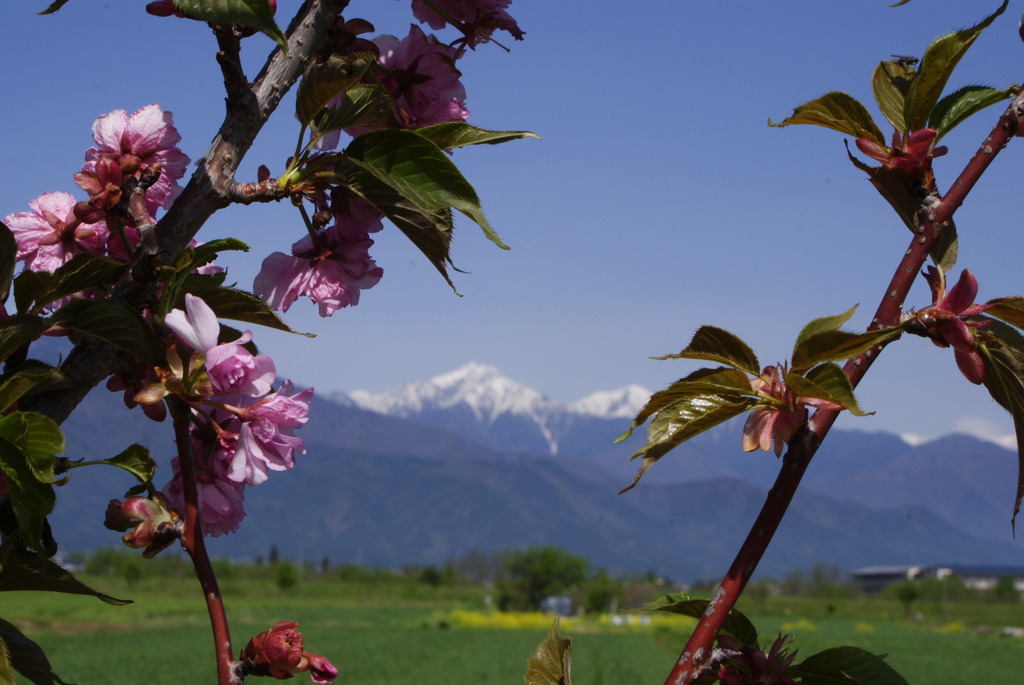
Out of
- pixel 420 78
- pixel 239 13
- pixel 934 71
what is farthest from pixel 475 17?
pixel 934 71

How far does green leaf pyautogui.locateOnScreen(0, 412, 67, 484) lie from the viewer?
68cm

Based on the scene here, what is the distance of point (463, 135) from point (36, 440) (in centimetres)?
43

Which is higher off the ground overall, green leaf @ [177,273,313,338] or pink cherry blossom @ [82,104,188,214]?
pink cherry blossom @ [82,104,188,214]

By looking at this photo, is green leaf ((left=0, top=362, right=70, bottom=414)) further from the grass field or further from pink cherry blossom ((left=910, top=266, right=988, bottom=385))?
the grass field

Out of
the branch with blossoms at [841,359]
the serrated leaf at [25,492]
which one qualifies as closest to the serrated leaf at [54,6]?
the serrated leaf at [25,492]

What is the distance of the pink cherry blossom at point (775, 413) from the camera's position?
71 centimetres

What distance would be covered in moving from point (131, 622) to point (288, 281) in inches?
2052

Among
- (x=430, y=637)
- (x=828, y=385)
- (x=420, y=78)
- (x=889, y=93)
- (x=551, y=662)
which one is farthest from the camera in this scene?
(x=430, y=637)

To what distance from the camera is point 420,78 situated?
0.94m

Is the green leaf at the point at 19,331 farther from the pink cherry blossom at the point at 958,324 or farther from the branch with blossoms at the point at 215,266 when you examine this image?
the pink cherry blossom at the point at 958,324

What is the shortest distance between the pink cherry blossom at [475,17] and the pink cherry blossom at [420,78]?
0.13 feet

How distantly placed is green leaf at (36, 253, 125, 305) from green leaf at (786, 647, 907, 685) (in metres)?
0.65

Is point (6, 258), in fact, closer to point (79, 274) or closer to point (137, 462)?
point (79, 274)

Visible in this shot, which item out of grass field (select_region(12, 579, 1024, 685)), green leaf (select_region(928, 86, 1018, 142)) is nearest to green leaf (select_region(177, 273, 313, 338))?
green leaf (select_region(928, 86, 1018, 142))
